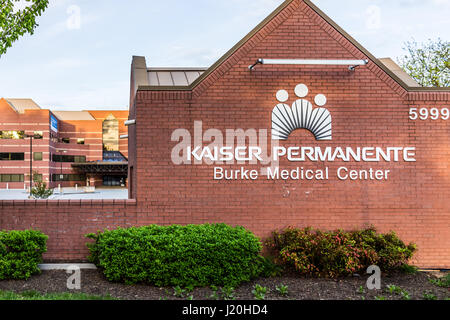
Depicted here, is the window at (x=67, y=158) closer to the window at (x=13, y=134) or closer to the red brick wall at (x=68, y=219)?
the window at (x=13, y=134)

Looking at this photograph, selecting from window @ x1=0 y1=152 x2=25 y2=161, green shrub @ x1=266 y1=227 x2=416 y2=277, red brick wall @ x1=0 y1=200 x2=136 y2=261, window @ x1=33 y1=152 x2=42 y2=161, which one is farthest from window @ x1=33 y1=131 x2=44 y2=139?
green shrub @ x1=266 y1=227 x2=416 y2=277

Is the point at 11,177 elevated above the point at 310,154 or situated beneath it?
situated beneath

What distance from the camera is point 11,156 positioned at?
67125 mm

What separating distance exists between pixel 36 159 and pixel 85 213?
67.4m

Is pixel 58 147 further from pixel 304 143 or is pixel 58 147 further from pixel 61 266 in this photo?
pixel 304 143

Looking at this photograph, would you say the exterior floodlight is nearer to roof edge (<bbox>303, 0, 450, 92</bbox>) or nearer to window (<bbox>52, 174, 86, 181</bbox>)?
roof edge (<bbox>303, 0, 450, 92</bbox>)

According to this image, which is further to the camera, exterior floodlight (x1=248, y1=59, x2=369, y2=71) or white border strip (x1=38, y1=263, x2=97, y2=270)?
exterior floodlight (x1=248, y1=59, x2=369, y2=71)

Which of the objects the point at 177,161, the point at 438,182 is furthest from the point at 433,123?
the point at 177,161

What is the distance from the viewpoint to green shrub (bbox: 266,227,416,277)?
7176 millimetres

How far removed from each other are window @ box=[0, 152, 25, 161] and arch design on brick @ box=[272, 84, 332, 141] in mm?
70664

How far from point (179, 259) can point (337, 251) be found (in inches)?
123

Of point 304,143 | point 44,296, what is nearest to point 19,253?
point 44,296

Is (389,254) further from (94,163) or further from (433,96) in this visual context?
(94,163)
